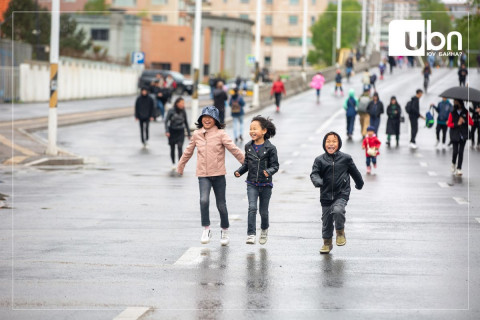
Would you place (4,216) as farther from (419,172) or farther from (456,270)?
(419,172)

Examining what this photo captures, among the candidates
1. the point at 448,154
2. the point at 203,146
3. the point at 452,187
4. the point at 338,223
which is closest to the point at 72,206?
the point at 203,146

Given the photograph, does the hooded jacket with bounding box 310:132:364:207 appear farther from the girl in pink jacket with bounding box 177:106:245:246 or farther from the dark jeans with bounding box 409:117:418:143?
the dark jeans with bounding box 409:117:418:143

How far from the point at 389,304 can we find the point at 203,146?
167 inches

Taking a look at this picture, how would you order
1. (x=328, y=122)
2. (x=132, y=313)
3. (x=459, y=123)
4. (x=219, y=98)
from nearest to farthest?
(x=132, y=313), (x=459, y=123), (x=219, y=98), (x=328, y=122)

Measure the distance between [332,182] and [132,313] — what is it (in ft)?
13.2

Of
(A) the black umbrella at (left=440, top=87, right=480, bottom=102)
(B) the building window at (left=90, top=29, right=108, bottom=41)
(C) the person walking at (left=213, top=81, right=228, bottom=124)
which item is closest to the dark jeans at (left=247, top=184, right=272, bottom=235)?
(A) the black umbrella at (left=440, top=87, right=480, bottom=102)

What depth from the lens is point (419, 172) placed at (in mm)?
23938

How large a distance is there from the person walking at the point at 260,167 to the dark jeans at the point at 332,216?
0.72m

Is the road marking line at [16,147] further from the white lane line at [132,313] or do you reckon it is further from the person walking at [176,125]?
the white lane line at [132,313]

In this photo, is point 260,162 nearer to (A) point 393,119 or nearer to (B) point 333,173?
(B) point 333,173

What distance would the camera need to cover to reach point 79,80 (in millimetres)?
66562

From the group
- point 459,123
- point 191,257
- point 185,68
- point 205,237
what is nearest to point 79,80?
point 459,123

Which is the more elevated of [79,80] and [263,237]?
[79,80]

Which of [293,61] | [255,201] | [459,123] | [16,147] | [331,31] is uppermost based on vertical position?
[331,31]
